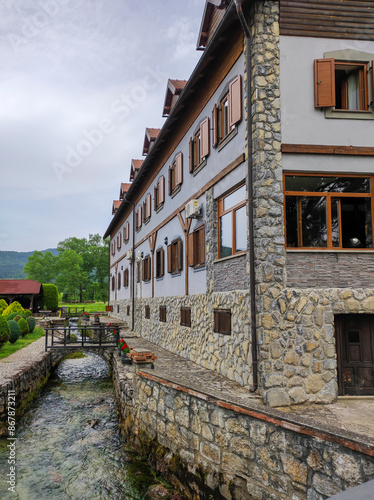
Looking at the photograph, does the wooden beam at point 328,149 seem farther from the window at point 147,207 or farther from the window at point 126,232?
the window at point 126,232

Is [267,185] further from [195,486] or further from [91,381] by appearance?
[91,381]

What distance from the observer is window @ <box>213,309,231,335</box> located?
917 centimetres

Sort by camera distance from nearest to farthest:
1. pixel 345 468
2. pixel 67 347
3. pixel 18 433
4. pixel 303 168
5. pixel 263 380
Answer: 1. pixel 345 468
2. pixel 263 380
3. pixel 303 168
4. pixel 18 433
5. pixel 67 347

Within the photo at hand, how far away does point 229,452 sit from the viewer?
5.89 m

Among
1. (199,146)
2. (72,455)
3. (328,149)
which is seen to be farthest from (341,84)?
(72,455)

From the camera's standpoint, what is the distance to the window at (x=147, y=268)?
1930cm

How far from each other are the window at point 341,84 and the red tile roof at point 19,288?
35.9 meters

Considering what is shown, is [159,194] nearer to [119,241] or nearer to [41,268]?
[119,241]

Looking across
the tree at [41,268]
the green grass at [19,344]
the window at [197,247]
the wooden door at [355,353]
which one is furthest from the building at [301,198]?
the tree at [41,268]

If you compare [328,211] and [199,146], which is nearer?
[328,211]

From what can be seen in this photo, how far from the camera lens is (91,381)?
15.7m

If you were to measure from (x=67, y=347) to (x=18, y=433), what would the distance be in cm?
514

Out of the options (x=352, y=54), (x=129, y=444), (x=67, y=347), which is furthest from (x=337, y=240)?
(x=67, y=347)

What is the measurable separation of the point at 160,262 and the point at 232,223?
786 cm
